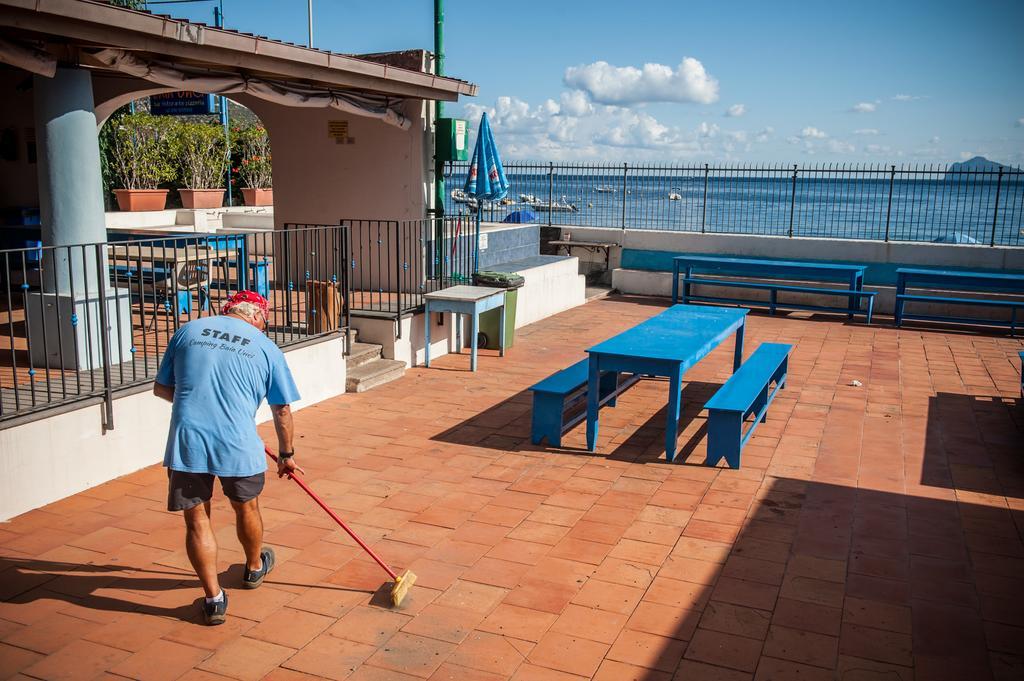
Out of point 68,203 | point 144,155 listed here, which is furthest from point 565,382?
point 144,155

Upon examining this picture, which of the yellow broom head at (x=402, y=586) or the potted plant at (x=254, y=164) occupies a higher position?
the potted plant at (x=254, y=164)

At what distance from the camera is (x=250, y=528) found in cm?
437

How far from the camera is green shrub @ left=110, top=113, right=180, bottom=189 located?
1805 centimetres

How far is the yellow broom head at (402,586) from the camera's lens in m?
4.34

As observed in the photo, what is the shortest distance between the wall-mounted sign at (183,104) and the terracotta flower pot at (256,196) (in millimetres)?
5643

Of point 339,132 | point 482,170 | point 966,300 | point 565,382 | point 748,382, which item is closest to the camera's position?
point 565,382


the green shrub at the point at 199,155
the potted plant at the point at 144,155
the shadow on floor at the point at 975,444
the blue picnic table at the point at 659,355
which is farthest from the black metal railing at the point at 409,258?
the green shrub at the point at 199,155

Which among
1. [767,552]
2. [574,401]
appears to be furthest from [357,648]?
[574,401]

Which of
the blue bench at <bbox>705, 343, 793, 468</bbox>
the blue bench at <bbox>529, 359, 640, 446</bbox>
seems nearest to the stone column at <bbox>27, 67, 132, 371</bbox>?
the blue bench at <bbox>529, 359, 640, 446</bbox>

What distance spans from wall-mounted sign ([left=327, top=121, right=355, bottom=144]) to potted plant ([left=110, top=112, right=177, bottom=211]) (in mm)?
7843

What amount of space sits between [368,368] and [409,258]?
2.32 meters

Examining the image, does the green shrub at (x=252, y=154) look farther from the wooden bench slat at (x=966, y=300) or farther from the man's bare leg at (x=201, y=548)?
the man's bare leg at (x=201, y=548)

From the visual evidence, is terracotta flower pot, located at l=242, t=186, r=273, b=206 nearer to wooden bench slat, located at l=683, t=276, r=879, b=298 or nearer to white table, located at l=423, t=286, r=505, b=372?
wooden bench slat, located at l=683, t=276, r=879, b=298

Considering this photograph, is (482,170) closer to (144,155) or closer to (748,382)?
(748,382)
